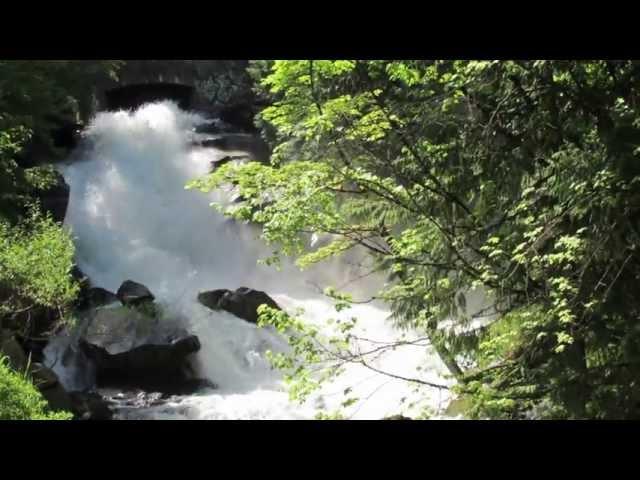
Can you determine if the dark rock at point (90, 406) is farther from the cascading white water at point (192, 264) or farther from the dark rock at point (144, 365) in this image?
the dark rock at point (144, 365)

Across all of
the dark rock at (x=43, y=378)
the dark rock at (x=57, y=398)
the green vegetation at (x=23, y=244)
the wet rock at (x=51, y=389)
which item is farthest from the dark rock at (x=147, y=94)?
the dark rock at (x=57, y=398)

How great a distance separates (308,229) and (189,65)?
944 inches

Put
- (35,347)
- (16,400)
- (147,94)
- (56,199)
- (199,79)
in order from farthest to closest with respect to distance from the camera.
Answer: (147,94)
(199,79)
(56,199)
(35,347)
(16,400)

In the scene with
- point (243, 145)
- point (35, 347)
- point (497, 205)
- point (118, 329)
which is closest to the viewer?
point (497, 205)

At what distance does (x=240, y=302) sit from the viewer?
15.1 m

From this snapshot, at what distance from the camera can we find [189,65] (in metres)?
27.5

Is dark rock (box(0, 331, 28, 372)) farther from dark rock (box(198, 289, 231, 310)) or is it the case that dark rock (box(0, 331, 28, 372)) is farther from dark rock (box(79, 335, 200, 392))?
dark rock (box(198, 289, 231, 310))

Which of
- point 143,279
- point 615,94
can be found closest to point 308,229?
point 615,94

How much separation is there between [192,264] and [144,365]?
236 inches

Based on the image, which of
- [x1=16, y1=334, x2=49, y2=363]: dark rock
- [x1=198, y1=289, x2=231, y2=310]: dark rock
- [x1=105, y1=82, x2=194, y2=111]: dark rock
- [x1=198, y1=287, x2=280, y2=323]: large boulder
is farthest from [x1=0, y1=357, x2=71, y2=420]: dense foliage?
[x1=105, y1=82, x2=194, y2=111]: dark rock

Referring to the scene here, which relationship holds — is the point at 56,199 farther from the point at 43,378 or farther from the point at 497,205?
the point at 497,205

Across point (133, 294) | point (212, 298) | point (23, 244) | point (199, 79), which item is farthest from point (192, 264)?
point (199, 79)

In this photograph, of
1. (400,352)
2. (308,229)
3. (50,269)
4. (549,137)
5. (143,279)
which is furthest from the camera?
(143,279)
